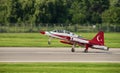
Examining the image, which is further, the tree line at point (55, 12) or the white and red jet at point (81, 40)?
the tree line at point (55, 12)

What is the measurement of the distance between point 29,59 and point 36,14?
225 ft

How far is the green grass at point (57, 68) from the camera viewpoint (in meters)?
24.9

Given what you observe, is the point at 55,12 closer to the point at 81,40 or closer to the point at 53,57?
the point at 81,40

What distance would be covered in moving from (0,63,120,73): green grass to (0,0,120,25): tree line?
71837 mm

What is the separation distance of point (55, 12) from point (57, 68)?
7974 centimetres

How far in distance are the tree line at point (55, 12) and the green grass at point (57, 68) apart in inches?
2828

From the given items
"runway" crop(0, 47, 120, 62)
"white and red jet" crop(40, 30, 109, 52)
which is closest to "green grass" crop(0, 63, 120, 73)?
"runway" crop(0, 47, 120, 62)

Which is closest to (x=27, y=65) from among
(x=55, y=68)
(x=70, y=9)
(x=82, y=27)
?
(x=55, y=68)

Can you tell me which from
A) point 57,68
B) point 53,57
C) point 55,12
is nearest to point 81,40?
point 53,57

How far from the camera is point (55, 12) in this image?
105688 mm

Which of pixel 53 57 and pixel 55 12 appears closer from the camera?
pixel 53 57

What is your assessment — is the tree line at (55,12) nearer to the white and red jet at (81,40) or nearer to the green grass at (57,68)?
the white and red jet at (81,40)

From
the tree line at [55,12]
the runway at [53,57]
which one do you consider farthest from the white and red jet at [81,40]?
the tree line at [55,12]

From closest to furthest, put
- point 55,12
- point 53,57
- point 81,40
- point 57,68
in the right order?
point 57,68 < point 53,57 < point 81,40 < point 55,12
